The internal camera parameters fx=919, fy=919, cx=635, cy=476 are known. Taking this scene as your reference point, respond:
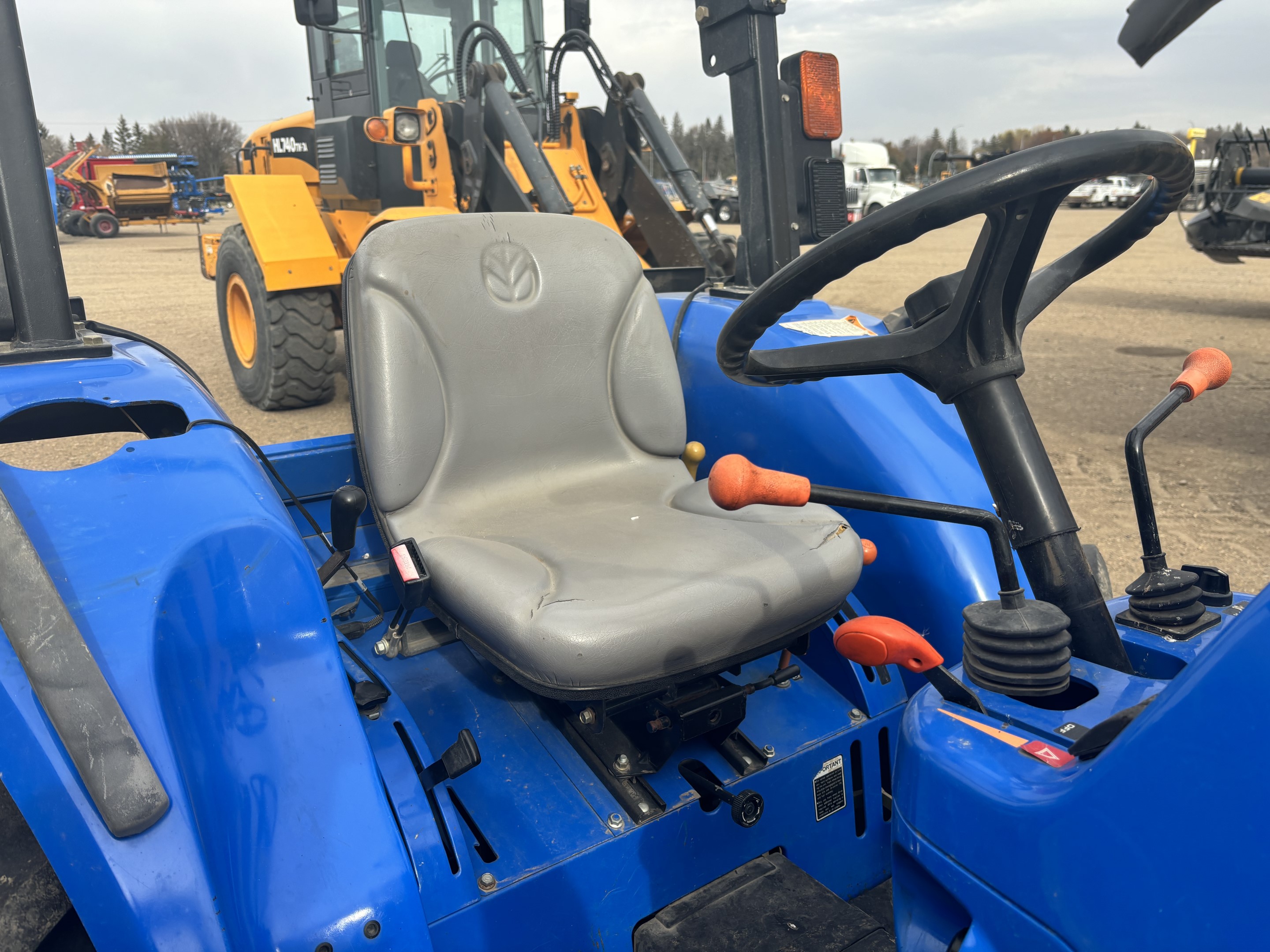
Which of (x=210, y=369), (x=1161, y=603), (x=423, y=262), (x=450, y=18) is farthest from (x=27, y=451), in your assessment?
(x=1161, y=603)

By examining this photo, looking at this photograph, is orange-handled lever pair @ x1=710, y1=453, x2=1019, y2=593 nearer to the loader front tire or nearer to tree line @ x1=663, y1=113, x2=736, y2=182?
the loader front tire

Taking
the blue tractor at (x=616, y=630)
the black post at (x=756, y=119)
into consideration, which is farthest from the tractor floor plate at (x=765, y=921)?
the black post at (x=756, y=119)

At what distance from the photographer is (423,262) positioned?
158 centimetres

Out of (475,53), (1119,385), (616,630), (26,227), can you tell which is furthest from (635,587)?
(1119,385)

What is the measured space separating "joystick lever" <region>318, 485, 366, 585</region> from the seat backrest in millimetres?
207

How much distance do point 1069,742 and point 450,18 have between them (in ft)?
15.8

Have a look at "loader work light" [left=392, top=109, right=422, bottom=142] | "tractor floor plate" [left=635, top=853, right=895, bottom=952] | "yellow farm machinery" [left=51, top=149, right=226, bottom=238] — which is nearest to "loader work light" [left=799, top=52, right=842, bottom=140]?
"tractor floor plate" [left=635, top=853, right=895, bottom=952]

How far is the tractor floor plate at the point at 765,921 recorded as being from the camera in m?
1.16

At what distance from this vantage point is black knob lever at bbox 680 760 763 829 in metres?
1.28

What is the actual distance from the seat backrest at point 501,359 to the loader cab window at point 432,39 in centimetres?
339

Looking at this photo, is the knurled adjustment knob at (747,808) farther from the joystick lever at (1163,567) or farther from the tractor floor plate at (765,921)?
the joystick lever at (1163,567)

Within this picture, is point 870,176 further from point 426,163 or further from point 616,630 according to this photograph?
point 616,630

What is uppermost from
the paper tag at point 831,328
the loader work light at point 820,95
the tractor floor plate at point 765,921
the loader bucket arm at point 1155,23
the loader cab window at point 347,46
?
the loader cab window at point 347,46

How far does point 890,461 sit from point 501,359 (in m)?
0.70
